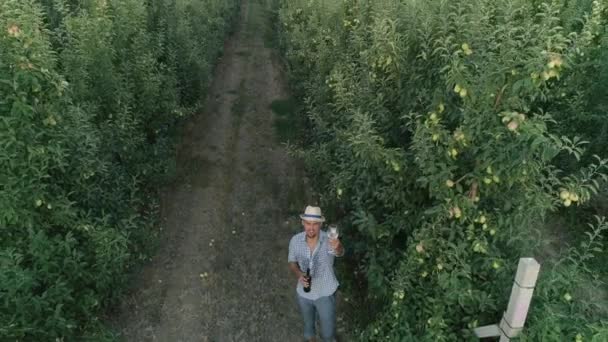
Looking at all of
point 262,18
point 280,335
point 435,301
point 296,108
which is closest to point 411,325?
point 435,301

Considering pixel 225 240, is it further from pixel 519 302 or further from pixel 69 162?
pixel 519 302

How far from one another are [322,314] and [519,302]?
7.14ft

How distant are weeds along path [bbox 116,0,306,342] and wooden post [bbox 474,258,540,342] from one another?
2693 mm

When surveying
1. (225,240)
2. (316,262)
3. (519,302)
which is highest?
(519,302)

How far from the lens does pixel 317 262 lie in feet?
14.7

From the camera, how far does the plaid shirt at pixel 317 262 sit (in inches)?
176

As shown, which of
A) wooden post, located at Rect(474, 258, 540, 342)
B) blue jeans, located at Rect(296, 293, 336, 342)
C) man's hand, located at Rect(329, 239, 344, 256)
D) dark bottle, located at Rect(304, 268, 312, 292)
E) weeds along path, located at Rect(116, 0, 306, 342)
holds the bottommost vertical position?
weeds along path, located at Rect(116, 0, 306, 342)

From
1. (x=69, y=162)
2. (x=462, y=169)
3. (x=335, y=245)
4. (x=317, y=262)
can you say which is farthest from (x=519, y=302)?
(x=69, y=162)

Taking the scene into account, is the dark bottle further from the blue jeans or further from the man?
the blue jeans

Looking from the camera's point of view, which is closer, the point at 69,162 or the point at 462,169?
the point at 462,169

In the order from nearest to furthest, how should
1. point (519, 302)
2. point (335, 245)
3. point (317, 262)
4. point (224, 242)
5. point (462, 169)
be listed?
point (519, 302)
point (462, 169)
point (335, 245)
point (317, 262)
point (224, 242)

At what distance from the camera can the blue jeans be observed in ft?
15.2

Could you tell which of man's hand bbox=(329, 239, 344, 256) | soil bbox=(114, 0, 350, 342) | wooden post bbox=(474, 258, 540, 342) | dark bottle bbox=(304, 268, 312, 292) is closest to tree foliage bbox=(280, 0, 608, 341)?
wooden post bbox=(474, 258, 540, 342)

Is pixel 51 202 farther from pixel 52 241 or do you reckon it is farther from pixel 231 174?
pixel 231 174
